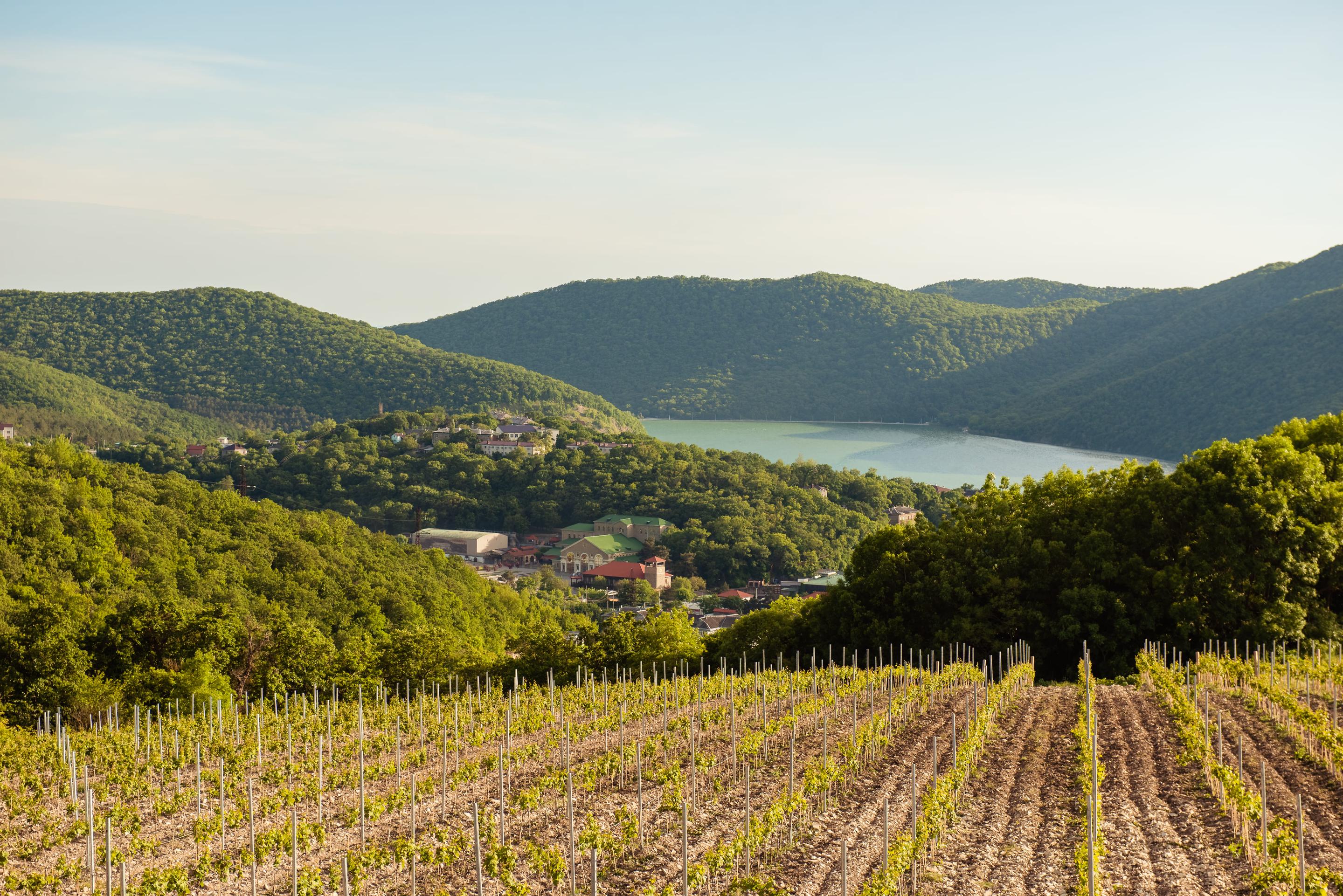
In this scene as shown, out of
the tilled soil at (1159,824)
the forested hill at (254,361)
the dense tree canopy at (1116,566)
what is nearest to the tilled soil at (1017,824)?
the tilled soil at (1159,824)

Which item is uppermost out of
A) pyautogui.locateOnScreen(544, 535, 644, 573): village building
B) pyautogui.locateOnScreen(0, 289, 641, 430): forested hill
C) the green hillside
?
pyautogui.locateOnScreen(0, 289, 641, 430): forested hill

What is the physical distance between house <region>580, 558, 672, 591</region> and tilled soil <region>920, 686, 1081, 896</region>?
6924 cm

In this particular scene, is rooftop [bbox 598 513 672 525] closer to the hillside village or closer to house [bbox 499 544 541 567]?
the hillside village

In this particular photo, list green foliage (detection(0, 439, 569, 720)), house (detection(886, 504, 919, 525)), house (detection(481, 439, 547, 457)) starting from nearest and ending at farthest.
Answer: green foliage (detection(0, 439, 569, 720)) < house (detection(886, 504, 919, 525)) < house (detection(481, 439, 547, 457))

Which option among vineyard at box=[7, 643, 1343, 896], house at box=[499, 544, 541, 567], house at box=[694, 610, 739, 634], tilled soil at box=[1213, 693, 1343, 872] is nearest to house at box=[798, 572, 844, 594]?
house at box=[694, 610, 739, 634]

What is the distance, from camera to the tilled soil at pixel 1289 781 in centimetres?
1046

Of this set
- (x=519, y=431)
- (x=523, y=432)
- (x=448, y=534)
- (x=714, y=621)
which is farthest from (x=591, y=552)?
(x=519, y=431)

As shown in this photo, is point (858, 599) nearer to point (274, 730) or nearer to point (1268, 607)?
point (1268, 607)

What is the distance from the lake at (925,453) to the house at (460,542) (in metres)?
49.0

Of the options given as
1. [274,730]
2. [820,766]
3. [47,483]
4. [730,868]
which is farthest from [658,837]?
[47,483]

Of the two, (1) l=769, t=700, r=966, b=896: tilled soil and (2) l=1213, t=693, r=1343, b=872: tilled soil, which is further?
(2) l=1213, t=693, r=1343, b=872: tilled soil

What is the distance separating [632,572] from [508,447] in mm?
43612

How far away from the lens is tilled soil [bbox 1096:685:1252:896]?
966cm

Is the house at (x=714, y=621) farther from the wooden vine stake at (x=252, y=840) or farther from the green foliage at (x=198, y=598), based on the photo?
the wooden vine stake at (x=252, y=840)
